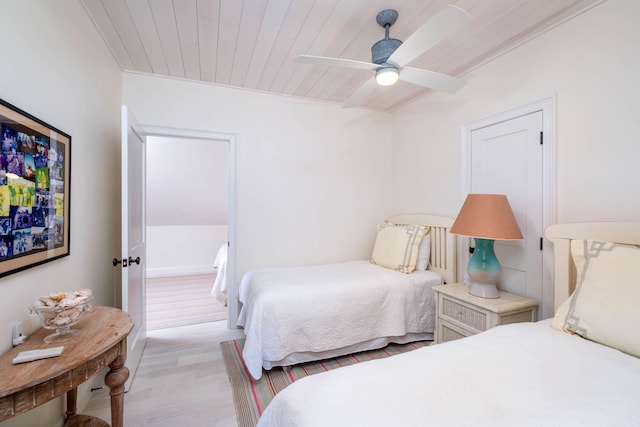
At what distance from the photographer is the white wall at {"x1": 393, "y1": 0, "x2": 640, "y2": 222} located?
64.4 inches

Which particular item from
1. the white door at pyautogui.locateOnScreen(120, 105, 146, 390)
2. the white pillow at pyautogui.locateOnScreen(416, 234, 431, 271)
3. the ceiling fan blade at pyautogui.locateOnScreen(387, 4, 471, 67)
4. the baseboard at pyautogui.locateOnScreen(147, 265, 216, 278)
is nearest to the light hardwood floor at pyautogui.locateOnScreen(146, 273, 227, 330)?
the baseboard at pyautogui.locateOnScreen(147, 265, 216, 278)

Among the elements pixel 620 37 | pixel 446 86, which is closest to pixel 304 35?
pixel 446 86

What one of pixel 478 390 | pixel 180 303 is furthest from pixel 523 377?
pixel 180 303

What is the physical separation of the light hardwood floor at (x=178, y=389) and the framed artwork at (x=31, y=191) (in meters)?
1.08

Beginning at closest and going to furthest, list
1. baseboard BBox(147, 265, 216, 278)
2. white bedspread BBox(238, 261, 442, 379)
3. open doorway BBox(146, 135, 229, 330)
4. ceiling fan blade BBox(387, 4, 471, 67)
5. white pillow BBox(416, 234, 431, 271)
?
ceiling fan blade BBox(387, 4, 471, 67), white bedspread BBox(238, 261, 442, 379), white pillow BBox(416, 234, 431, 271), open doorway BBox(146, 135, 229, 330), baseboard BBox(147, 265, 216, 278)

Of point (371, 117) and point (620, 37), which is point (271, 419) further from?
point (371, 117)

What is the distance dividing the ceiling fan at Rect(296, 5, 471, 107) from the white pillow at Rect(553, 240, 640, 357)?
128cm

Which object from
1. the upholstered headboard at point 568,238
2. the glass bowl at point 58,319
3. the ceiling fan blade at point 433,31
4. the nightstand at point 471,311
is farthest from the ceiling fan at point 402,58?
the glass bowl at point 58,319

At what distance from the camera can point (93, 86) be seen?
77.7 inches

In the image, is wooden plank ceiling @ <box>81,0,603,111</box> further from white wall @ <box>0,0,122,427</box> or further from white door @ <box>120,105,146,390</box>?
white door @ <box>120,105,146,390</box>

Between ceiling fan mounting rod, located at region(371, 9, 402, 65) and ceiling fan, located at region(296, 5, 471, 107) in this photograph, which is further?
ceiling fan mounting rod, located at region(371, 9, 402, 65)

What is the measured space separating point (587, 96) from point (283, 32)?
202 centimetres

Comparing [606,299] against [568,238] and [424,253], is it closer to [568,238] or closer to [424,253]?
A: [568,238]

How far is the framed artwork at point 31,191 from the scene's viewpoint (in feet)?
3.76
